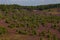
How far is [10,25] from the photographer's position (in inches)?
1164

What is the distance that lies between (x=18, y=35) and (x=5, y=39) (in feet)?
9.22

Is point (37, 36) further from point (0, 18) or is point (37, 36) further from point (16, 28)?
point (0, 18)

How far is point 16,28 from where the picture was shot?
29.2 meters

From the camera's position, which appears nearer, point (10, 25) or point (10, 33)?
→ point (10, 33)

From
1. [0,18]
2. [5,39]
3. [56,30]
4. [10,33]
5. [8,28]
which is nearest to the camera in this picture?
[5,39]

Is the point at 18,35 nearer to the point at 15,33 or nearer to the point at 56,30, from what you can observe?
the point at 15,33

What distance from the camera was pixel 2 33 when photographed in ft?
83.6

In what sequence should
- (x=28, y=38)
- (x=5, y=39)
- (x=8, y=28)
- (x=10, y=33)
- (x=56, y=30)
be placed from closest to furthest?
1. (x=5, y=39)
2. (x=28, y=38)
3. (x=10, y=33)
4. (x=8, y=28)
5. (x=56, y=30)

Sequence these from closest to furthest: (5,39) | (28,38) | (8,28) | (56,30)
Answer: (5,39) < (28,38) < (8,28) < (56,30)

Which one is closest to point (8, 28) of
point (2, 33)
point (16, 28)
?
point (16, 28)

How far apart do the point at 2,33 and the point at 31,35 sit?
3.06 meters

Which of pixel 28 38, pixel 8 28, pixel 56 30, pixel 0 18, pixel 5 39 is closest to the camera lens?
pixel 5 39

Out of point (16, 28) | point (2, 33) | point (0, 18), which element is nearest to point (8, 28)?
point (16, 28)

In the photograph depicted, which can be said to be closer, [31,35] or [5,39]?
[5,39]
